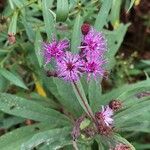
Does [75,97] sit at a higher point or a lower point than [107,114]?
higher

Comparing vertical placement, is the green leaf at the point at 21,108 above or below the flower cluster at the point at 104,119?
above

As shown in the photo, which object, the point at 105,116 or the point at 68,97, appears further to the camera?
the point at 68,97

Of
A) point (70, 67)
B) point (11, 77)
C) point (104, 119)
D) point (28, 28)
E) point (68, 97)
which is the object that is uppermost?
point (28, 28)

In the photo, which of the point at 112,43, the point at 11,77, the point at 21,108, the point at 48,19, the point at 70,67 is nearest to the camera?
the point at 70,67

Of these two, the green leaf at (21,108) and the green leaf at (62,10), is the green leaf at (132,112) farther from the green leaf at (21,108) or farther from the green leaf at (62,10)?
the green leaf at (62,10)

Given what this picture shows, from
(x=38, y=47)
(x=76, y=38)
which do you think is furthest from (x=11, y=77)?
(x=76, y=38)

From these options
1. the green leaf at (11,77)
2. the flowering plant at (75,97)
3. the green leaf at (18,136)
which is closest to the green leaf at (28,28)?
the flowering plant at (75,97)

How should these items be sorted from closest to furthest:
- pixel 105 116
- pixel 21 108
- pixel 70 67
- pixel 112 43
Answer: pixel 70 67 → pixel 105 116 → pixel 21 108 → pixel 112 43

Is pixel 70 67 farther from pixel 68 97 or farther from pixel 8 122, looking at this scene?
pixel 8 122
